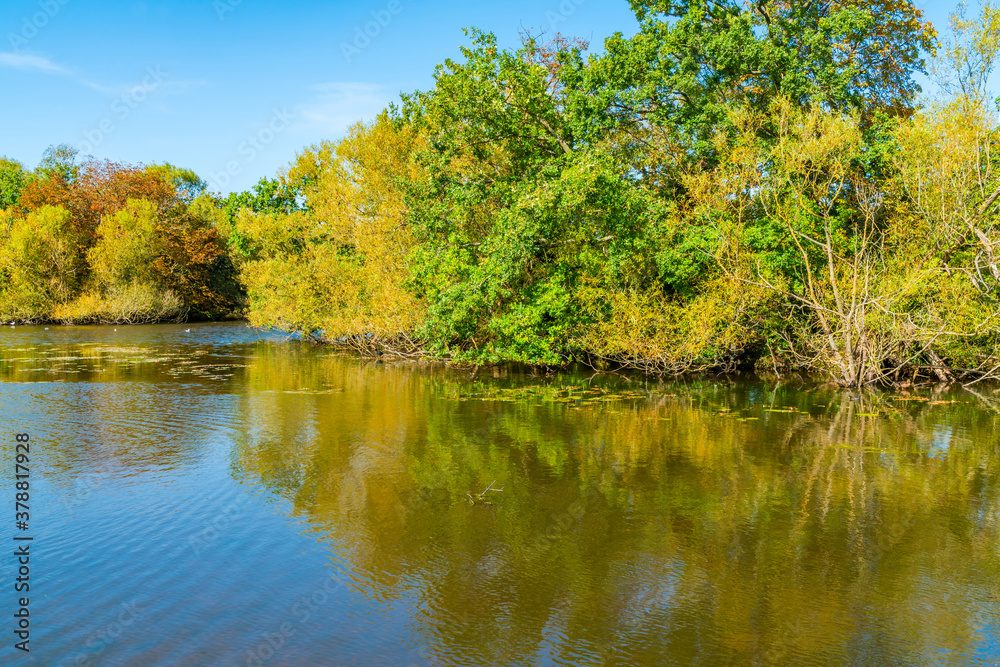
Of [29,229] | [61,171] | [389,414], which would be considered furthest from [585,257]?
[61,171]

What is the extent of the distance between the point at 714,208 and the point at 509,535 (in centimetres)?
1536

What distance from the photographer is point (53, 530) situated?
8.52 m

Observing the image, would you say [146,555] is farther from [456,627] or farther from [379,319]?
[379,319]

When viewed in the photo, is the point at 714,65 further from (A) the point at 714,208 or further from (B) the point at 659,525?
(B) the point at 659,525

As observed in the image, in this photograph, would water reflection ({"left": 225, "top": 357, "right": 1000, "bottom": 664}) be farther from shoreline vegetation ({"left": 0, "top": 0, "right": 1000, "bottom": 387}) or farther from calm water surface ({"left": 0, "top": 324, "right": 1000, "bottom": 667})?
shoreline vegetation ({"left": 0, "top": 0, "right": 1000, "bottom": 387})

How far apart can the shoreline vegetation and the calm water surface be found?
13.6 feet

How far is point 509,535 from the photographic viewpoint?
8.52 metres

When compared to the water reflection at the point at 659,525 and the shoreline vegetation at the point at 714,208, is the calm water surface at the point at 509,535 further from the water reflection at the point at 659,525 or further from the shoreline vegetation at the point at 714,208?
the shoreline vegetation at the point at 714,208

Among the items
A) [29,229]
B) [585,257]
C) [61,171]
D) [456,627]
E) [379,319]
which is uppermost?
[61,171]

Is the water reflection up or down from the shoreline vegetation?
down

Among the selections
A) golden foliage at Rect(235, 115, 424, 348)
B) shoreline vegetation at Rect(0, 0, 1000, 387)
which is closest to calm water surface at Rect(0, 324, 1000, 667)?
shoreline vegetation at Rect(0, 0, 1000, 387)

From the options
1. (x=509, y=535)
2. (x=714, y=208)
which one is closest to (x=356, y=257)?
(x=714, y=208)

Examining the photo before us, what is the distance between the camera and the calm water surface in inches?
239

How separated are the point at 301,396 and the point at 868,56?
25.6 metres
